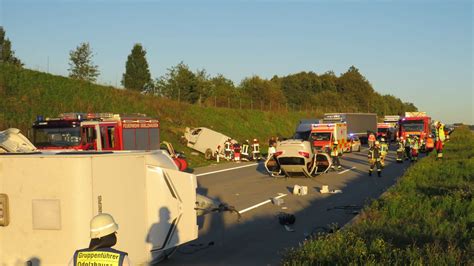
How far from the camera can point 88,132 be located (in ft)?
61.5

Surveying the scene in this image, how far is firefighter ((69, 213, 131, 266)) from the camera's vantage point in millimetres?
4305

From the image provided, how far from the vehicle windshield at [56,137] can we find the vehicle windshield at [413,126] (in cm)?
2740

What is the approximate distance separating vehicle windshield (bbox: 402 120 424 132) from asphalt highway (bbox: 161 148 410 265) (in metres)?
14.0

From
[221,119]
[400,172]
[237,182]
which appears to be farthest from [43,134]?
[221,119]

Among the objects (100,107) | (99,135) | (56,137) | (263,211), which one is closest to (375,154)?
(263,211)

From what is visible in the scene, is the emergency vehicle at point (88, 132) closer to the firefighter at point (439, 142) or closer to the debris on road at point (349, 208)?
the debris on road at point (349, 208)

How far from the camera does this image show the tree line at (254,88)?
60000 millimetres

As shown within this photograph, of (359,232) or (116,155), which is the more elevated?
(116,155)

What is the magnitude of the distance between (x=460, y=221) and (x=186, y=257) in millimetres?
4833

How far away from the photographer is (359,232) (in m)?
9.20

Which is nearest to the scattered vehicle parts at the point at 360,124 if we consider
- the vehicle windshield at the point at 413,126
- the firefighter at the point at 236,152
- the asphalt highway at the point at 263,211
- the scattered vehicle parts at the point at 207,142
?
the vehicle windshield at the point at 413,126

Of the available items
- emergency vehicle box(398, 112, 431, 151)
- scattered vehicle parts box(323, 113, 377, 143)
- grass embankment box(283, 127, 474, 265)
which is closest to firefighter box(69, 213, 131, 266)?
grass embankment box(283, 127, 474, 265)

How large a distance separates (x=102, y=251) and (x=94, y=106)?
34.9 m

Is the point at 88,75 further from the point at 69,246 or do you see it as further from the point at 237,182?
the point at 69,246
